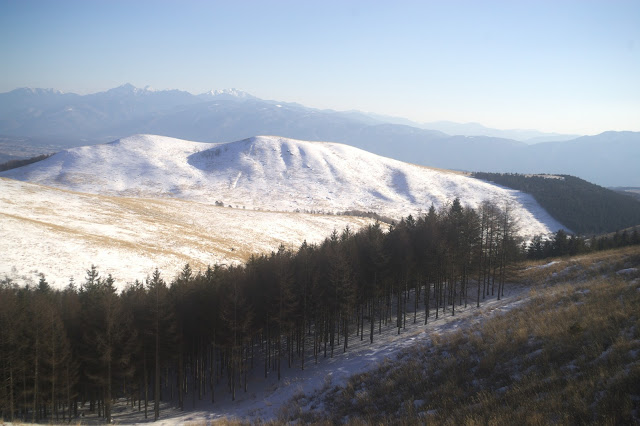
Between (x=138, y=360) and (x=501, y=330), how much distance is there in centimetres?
3084

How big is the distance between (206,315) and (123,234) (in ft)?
153

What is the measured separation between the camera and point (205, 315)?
33.1 metres

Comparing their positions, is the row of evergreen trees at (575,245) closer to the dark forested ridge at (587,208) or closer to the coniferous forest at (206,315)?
the coniferous forest at (206,315)

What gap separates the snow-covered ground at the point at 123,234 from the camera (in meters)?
48.4

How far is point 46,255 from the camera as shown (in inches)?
1908

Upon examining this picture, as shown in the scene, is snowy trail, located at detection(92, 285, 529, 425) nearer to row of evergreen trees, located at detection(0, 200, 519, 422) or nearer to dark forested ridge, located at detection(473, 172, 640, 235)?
row of evergreen trees, located at detection(0, 200, 519, 422)

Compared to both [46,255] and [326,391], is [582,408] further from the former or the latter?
[46,255]

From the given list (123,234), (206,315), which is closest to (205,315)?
(206,315)

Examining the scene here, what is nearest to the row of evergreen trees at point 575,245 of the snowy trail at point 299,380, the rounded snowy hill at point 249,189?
the snowy trail at point 299,380

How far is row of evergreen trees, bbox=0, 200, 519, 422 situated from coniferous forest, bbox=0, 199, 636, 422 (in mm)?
129

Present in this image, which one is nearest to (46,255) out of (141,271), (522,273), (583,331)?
(141,271)

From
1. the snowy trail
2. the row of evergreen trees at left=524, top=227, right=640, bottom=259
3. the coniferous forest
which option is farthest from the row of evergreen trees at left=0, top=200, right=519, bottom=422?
the row of evergreen trees at left=524, top=227, right=640, bottom=259

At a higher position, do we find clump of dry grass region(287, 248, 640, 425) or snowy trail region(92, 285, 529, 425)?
clump of dry grass region(287, 248, 640, 425)

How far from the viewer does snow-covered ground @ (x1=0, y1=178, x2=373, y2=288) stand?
48.4 m
